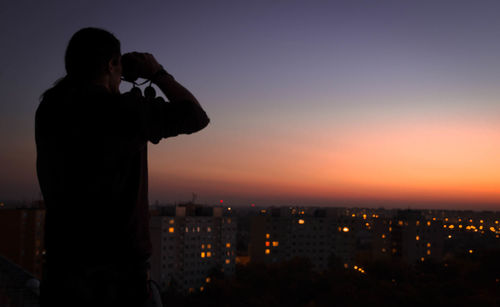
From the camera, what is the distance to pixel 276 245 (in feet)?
127

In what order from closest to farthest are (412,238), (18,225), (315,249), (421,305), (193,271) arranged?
(421,305) → (18,225) → (193,271) → (412,238) → (315,249)

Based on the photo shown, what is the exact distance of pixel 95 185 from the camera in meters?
0.85

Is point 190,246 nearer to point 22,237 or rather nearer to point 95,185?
point 22,237

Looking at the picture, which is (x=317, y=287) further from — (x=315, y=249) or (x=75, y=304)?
(x=75, y=304)

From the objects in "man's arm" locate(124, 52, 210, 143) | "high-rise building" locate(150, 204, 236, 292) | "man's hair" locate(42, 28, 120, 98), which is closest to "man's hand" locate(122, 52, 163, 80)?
"man's arm" locate(124, 52, 210, 143)

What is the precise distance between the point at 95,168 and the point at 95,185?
34 mm

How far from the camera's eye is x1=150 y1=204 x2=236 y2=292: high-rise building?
93.7ft

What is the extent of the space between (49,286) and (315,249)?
40.0 m

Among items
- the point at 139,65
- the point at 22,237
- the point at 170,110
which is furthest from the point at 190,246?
the point at 170,110

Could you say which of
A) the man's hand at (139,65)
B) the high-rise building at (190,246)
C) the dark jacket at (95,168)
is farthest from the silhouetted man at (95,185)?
the high-rise building at (190,246)

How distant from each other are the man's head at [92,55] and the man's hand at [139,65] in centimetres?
Answer: 10

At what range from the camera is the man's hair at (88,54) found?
93 centimetres

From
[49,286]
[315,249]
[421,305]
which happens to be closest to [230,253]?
[315,249]

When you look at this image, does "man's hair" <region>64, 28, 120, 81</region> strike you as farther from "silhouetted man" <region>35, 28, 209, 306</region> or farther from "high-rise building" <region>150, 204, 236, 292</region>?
"high-rise building" <region>150, 204, 236, 292</region>
